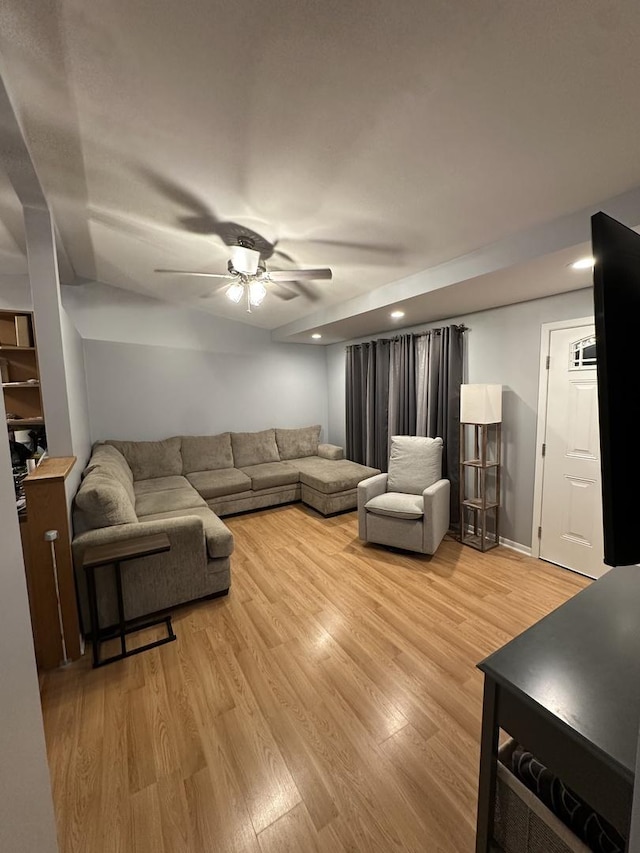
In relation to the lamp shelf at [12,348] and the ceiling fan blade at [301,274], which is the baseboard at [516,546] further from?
the lamp shelf at [12,348]

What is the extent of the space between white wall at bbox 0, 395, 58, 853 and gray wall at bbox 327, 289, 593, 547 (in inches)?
129

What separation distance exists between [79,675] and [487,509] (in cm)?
319

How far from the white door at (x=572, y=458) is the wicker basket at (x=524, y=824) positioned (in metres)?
2.36

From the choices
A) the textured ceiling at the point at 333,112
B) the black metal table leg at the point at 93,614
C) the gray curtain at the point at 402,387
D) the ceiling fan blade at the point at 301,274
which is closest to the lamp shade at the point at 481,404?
the gray curtain at the point at 402,387

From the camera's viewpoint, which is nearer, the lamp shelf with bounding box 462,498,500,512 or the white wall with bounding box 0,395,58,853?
the white wall with bounding box 0,395,58,853

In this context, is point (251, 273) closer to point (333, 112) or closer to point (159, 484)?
point (333, 112)

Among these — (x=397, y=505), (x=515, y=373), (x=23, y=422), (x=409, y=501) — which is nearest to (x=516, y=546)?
(x=409, y=501)

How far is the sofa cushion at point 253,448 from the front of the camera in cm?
460

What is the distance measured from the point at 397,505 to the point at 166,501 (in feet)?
7.06

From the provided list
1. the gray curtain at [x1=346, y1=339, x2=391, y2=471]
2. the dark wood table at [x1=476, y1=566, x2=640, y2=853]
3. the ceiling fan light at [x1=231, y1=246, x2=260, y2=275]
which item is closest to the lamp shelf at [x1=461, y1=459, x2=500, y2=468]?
the gray curtain at [x1=346, y1=339, x2=391, y2=471]

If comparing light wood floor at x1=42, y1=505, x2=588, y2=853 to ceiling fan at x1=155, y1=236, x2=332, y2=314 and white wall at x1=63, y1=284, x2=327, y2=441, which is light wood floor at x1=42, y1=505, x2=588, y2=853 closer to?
ceiling fan at x1=155, y1=236, x2=332, y2=314

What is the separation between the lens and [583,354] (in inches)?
98.7

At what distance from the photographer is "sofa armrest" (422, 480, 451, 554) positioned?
2.82 meters

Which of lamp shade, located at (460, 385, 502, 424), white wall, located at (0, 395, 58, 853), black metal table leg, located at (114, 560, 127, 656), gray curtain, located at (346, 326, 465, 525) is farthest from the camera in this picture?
gray curtain, located at (346, 326, 465, 525)
